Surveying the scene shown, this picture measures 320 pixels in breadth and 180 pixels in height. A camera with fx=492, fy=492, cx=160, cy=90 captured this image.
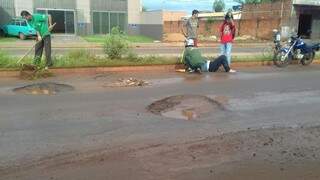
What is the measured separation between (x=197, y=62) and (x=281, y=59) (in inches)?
154

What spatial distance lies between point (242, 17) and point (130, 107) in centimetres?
4495

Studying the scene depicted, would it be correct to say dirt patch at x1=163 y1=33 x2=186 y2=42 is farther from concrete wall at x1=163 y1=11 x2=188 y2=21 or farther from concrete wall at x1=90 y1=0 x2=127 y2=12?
concrete wall at x1=163 y1=11 x2=188 y2=21

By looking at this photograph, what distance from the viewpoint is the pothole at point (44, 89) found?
1055cm

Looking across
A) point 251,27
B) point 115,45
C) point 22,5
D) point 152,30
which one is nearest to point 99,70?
point 115,45

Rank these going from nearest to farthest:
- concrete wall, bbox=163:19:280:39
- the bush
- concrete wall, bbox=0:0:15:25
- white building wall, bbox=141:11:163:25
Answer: the bush
concrete wall, bbox=0:0:15:25
concrete wall, bbox=163:19:280:39
white building wall, bbox=141:11:163:25

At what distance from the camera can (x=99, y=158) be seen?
5.81 metres

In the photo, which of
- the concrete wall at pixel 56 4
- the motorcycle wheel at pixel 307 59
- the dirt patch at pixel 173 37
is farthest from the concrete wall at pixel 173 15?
the motorcycle wheel at pixel 307 59

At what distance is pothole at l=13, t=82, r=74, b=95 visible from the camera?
34.6 feet

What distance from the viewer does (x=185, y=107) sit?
9016 mm

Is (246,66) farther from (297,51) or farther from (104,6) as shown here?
(104,6)

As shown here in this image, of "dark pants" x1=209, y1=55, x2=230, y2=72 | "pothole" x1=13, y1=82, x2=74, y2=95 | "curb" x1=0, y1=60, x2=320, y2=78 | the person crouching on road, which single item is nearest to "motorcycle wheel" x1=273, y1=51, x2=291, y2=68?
the person crouching on road

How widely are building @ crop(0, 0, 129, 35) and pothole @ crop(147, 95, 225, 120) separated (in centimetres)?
3603

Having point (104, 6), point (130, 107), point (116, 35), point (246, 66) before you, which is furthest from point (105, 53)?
point (104, 6)

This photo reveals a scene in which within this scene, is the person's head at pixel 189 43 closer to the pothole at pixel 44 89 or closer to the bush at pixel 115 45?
the bush at pixel 115 45
